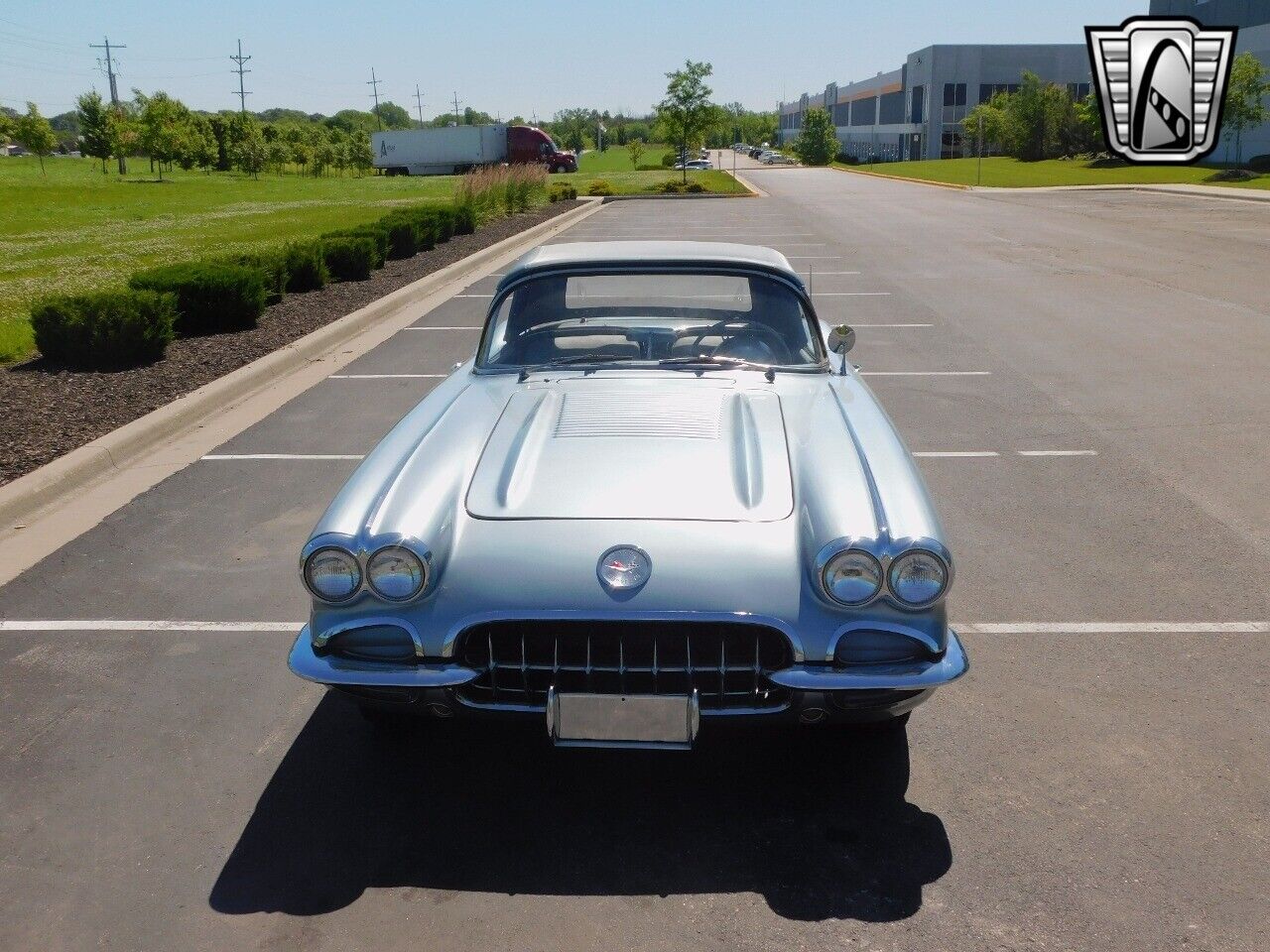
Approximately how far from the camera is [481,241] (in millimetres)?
23359

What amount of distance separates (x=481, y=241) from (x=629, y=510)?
20.5 m

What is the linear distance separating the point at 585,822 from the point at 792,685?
79cm

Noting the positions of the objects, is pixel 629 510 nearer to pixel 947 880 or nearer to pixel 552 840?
pixel 552 840

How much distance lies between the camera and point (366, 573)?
351 cm

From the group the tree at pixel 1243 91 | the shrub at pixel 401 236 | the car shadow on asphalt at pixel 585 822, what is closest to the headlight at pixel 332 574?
the car shadow on asphalt at pixel 585 822

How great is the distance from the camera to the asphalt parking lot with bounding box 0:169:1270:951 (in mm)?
3162

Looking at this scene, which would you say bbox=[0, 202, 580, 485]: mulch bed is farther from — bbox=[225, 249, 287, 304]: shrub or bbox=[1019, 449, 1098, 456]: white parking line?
bbox=[1019, 449, 1098, 456]: white parking line

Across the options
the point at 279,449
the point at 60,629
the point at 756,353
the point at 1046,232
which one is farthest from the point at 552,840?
the point at 1046,232

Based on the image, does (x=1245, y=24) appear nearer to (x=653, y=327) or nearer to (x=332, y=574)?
(x=653, y=327)

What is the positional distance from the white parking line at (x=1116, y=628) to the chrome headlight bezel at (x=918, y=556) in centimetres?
164

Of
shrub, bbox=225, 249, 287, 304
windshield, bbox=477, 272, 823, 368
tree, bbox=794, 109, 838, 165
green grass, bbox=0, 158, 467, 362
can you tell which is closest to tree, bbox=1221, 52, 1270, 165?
green grass, bbox=0, 158, 467, 362

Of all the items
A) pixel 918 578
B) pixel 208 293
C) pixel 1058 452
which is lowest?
pixel 1058 452

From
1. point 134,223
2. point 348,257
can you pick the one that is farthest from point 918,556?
point 134,223

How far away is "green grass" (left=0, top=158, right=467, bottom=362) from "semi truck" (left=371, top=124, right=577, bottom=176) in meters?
18.1
